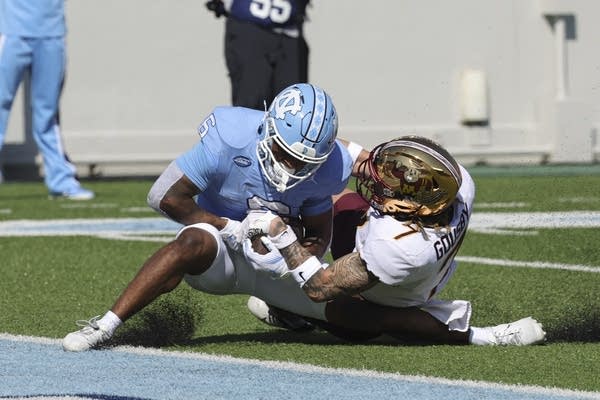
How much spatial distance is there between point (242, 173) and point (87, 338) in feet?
2.44

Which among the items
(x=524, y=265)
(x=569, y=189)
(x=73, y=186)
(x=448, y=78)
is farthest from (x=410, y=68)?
(x=569, y=189)

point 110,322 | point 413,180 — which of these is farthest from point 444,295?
point 110,322

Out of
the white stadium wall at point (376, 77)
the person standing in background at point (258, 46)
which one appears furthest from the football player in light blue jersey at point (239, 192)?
the white stadium wall at point (376, 77)

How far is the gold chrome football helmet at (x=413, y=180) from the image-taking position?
468cm

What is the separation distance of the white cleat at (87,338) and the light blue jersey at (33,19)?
6.85 meters

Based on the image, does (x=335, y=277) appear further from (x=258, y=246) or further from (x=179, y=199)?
(x=179, y=199)

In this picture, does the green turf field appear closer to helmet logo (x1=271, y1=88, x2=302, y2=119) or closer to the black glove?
helmet logo (x1=271, y1=88, x2=302, y2=119)

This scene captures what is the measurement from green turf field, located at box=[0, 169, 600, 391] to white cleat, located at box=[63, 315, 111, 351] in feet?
0.61

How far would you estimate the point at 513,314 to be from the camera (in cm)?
572

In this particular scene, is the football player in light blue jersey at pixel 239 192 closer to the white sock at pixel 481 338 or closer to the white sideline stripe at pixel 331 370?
the white sideline stripe at pixel 331 370

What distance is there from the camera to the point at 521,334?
499 centimetres

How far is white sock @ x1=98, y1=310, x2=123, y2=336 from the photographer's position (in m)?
4.82

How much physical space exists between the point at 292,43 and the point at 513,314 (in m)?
4.62

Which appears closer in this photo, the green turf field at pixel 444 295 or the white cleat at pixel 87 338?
the green turf field at pixel 444 295
